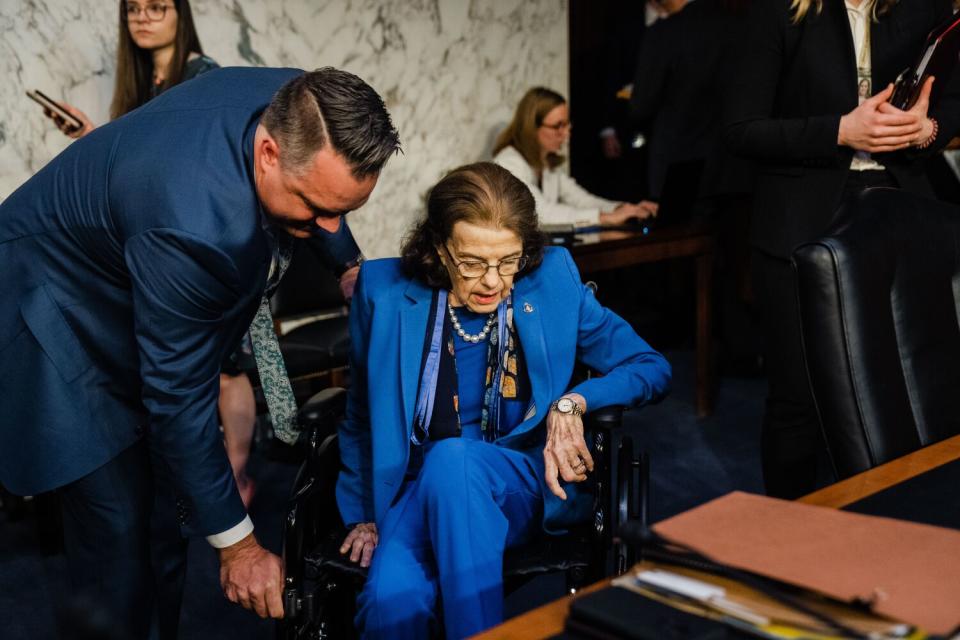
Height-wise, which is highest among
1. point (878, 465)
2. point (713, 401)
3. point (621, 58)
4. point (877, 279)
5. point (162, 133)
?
point (621, 58)

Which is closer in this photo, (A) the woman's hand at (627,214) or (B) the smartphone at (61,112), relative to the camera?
(B) the smartphone at (61,112)

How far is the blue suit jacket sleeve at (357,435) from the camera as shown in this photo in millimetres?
1953

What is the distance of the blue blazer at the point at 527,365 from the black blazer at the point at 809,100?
60 cm

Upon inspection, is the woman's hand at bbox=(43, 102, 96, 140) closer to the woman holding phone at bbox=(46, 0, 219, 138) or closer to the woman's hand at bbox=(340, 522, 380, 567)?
the woman holding phone at bbox=(46, 0, 219, 138)

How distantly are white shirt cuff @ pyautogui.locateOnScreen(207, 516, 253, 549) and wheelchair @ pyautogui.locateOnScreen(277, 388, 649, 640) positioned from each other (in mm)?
109

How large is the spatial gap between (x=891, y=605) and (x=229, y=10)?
335 cm

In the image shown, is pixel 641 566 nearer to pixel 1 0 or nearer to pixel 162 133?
pixel 162 133

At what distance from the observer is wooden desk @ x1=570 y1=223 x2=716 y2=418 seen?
3.46m

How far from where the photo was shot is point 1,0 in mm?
3115

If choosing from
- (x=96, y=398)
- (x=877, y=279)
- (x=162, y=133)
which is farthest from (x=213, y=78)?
(x=877, y=279)

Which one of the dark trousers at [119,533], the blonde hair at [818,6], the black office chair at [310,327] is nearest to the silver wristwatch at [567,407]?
the dark trousers at [119,533]

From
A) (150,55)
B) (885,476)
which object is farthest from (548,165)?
(885,476)

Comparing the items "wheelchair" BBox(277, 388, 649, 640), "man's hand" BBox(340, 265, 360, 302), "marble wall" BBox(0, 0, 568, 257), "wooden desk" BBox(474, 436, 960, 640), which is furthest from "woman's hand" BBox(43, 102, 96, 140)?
"wooden desk" BBox(474, 436, 960, 640)

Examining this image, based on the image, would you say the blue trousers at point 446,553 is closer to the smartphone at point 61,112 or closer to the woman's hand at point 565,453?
the woman's hand at point 565,453
